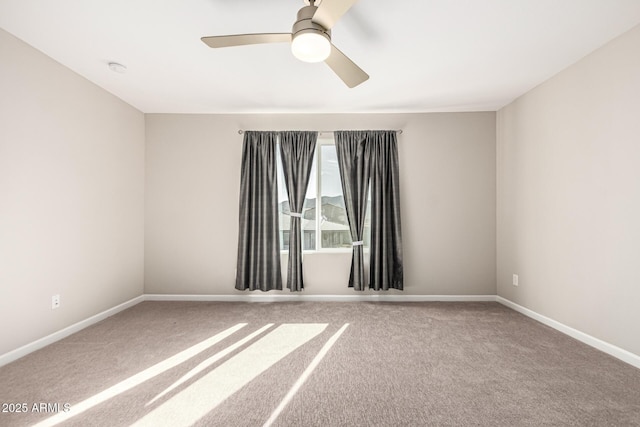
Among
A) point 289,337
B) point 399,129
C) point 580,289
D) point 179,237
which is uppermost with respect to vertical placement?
point 399,129

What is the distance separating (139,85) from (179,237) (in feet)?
5.97

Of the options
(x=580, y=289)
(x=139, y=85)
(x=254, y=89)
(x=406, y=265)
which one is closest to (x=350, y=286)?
(x=406, y=265)

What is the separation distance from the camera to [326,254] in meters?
4.07

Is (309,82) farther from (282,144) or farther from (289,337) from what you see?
(289,337)

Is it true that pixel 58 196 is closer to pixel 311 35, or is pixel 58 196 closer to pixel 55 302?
pixel 55 302

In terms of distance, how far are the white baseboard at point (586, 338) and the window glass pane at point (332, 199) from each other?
6.94ft

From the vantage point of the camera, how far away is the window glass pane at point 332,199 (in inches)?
163

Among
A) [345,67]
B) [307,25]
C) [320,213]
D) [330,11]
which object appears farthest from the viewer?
[320,213]

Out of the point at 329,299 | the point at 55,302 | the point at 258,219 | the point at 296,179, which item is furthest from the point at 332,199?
the point at 55,302

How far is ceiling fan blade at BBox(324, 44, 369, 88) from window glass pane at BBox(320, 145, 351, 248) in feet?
6.18

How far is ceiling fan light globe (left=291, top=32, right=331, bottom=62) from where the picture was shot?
1.64 meters

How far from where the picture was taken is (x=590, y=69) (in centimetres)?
262

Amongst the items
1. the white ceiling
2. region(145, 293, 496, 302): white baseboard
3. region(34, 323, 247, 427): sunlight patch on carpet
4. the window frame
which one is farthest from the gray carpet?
the white ceiling

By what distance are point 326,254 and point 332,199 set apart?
72cm
